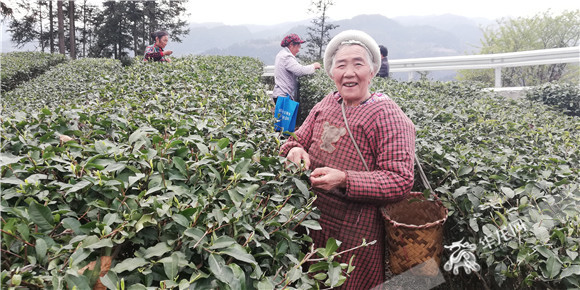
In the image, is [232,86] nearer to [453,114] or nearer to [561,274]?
[453,114]

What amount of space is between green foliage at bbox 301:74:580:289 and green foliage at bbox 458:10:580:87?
24.2 m

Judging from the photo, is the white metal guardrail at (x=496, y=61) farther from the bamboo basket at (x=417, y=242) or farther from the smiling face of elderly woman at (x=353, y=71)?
the bamboo basket at (x=417, y=242)

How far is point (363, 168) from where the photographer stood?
1.96m

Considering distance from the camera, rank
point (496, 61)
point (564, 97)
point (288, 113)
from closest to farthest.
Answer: point (288, 113) → point (564, 97) → point (496, 61)

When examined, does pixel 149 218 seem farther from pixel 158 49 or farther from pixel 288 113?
pixel 158 49

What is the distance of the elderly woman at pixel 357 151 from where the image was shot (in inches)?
70.8

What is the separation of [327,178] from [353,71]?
2.19 feet

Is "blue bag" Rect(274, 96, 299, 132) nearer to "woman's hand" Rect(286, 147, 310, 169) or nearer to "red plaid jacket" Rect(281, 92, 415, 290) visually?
"red plaid jacket" Rect(281, 92, 415, 290)

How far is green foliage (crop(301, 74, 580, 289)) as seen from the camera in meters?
1.51

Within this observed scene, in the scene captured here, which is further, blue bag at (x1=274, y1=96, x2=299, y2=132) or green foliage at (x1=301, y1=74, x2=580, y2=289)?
blue bag at (x1=274, y1=96, x2=299, y2=132)

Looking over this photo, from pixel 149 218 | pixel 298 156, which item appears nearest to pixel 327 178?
pixel 298 156

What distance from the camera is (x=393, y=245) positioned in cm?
186

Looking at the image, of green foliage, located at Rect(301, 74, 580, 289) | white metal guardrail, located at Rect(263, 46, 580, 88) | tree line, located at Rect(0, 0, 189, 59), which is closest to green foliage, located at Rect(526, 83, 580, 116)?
white metal guardrail, located at Rect(263, 46, 580, 88)

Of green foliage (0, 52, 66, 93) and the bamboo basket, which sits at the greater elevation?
green foliage (0, 52, 66, 93)
